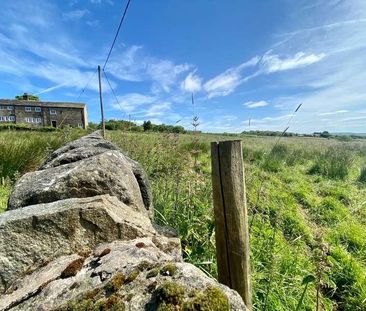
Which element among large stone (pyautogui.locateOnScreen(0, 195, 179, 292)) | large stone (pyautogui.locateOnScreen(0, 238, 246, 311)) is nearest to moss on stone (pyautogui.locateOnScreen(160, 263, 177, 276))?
large stone (pyautogui.locateOnScreen(0, 238, 246, 311))

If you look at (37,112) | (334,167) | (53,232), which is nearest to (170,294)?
(53,232)

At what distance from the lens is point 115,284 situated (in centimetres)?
135

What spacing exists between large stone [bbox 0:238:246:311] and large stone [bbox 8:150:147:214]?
0.87 meters

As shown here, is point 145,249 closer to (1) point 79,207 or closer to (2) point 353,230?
(1) point 79,207

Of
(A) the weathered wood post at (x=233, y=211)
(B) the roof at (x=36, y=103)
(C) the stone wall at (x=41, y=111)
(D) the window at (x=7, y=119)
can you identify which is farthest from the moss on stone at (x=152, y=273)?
(D) the window at (x=7, y=119)

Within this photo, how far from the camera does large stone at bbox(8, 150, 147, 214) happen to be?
2.54 m

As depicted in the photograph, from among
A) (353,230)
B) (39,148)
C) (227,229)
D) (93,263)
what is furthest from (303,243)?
(39,148)

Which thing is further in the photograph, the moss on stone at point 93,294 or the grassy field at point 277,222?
the grassy field at point 277,222

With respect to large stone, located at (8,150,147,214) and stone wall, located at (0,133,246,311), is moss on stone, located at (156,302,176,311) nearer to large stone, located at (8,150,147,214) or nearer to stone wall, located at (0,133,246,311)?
Result: stone wall, located at (0,133,246,311)

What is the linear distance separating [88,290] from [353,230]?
5923mm

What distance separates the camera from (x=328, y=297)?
12.8 ft

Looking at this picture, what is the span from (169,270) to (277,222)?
7.75ft

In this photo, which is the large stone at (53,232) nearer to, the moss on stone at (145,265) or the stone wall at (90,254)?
the stone wall at (90,254)

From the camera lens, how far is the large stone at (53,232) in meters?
1.86
